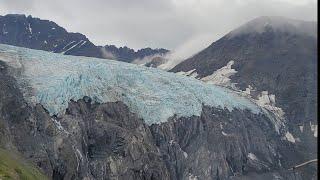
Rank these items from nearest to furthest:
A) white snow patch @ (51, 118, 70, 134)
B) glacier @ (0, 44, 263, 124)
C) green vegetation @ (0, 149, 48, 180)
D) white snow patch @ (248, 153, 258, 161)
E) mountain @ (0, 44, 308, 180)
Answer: green vegetation @ (0, 149, 48, 180) → mountain @ (0, 44, 308, 180) → white snow patch @ (51, 118, 70, 134) → glacier @ (0, 44, 263, 124) → white snow patch @ (248, 153, 258, 161)

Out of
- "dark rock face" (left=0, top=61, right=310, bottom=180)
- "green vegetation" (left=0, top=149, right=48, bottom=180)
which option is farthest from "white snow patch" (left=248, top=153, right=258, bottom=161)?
"green vegetation" (left=0, top=149, right=48, bottom=180)

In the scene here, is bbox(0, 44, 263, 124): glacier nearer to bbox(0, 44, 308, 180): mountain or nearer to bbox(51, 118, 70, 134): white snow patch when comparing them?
bbox(0, 44, 308, 180): mountain

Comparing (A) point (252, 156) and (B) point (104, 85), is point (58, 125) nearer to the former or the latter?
(B) point (104, 85)

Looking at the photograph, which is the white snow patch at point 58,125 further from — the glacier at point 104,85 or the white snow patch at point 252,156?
the white snow patch at point 252,156

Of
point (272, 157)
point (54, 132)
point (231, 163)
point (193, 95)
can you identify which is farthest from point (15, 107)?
point (272, 157)

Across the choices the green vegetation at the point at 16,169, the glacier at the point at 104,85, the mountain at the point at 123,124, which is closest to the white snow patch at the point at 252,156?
the mountain at the point at 123,124

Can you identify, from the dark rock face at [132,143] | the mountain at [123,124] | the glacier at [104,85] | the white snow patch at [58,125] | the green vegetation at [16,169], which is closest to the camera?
the green vegetation at [16,169]

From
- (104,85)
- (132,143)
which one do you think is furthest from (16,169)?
(104,85)
